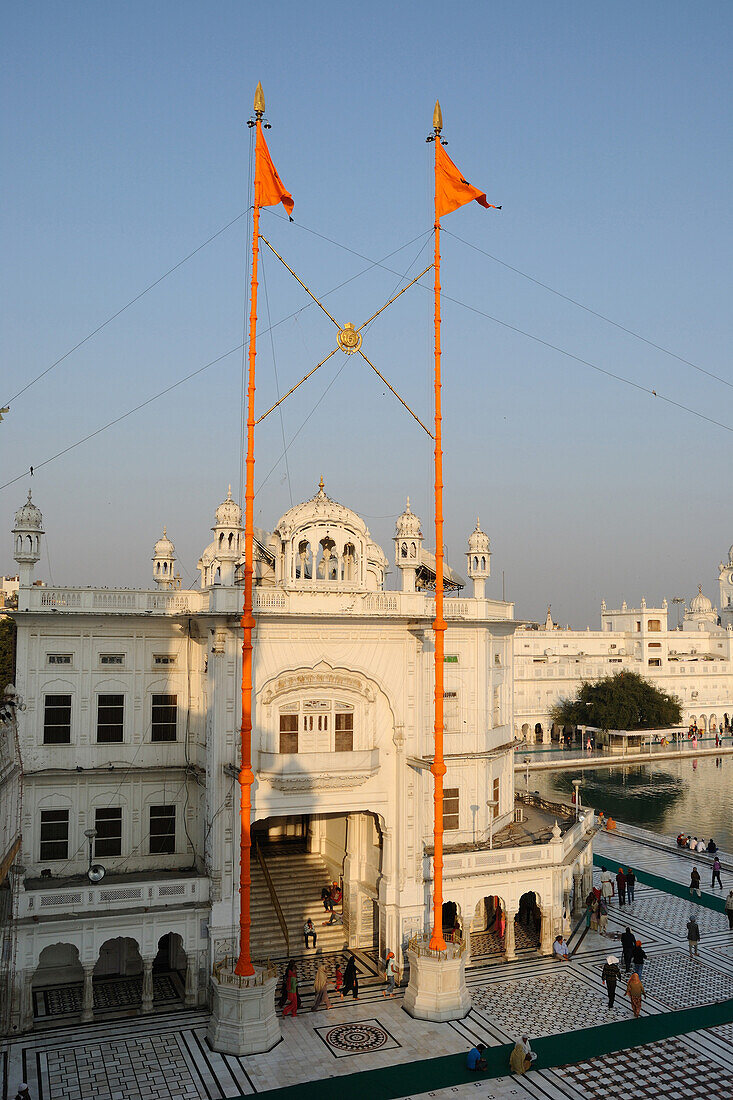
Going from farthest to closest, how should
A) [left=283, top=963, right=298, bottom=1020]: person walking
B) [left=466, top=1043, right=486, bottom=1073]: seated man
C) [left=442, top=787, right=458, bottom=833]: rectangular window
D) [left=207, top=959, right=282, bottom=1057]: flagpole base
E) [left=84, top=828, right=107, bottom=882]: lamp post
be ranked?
[left=442, top=787, right=458, bottom=833]: rectangular window → [left=84, top=828, right=107, bottom=882]: lamp post → [left=283, top=963, right=298, bottom=1020]: person walking → [left=207, top=959, right=282, bottom=1057]: flagpole base → [left=466, top=1043, right=486, bottom=1073]: seated man

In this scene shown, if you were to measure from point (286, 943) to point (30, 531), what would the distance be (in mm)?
14374

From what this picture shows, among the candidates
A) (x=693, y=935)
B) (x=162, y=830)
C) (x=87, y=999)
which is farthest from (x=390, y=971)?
(x=693, y=935)

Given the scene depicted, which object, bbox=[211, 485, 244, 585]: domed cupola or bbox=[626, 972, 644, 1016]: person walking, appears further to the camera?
bbox=[211, 485, 244, 585]: domed cupola

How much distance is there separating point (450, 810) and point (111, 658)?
11.9m

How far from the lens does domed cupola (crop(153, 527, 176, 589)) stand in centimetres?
3056

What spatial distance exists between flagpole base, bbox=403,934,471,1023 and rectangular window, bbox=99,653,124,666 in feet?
39.1

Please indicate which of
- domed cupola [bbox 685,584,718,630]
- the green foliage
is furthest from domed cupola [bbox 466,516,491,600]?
domed cupola [bbox 685,584,718,630]

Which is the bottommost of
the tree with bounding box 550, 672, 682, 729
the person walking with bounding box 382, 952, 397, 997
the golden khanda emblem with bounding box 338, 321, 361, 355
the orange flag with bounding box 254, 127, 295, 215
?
the person walking with bounding box 382, 952, 397, 997

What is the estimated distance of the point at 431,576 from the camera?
3419cm

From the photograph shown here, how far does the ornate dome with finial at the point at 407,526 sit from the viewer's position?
97.7ft

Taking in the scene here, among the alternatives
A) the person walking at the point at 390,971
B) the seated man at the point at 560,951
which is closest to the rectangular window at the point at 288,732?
the person walking at the point at 390,971

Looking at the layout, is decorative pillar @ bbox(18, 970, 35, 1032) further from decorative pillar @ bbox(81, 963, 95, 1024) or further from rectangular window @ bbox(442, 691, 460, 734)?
rectangular window @ bbox(442, 691, 460, 734)

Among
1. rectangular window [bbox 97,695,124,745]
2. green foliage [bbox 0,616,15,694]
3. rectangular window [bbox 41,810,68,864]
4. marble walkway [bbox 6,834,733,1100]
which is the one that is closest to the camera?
marble walkway [bbox 6,834,733,1100]

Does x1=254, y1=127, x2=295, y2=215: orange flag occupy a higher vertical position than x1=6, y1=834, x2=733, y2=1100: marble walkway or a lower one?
higher
